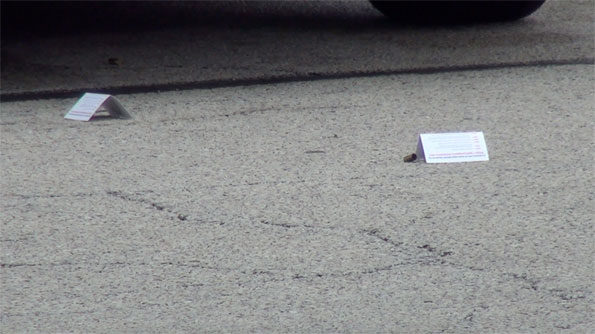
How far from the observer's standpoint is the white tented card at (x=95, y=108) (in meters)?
5.48

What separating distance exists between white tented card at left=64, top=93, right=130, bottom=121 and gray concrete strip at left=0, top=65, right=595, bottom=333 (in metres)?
0.07

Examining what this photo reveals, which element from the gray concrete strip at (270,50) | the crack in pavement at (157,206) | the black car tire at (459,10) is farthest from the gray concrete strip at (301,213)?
the black car tire at (459,10)

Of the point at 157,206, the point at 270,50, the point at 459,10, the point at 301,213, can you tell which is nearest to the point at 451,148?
the point at 301,213

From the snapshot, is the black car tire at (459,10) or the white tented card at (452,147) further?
the black car tire at (459,10)

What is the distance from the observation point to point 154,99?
582cm

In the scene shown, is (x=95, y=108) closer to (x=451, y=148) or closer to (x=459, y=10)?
(x=451, y=148)

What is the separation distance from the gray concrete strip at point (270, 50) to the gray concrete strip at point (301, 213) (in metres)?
0.32

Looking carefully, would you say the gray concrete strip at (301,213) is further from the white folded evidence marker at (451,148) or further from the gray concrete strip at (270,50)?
the gray concrete strip at (270,50)

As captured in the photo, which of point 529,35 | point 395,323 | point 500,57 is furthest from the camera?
point 529,35

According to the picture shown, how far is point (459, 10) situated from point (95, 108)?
292 cm

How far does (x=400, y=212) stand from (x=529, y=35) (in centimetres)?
325

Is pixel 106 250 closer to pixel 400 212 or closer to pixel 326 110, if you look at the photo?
pixel 400 212

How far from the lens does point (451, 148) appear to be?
190 inches

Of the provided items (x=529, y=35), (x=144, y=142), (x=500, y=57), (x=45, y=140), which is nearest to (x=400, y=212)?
(x=144, y=142)
